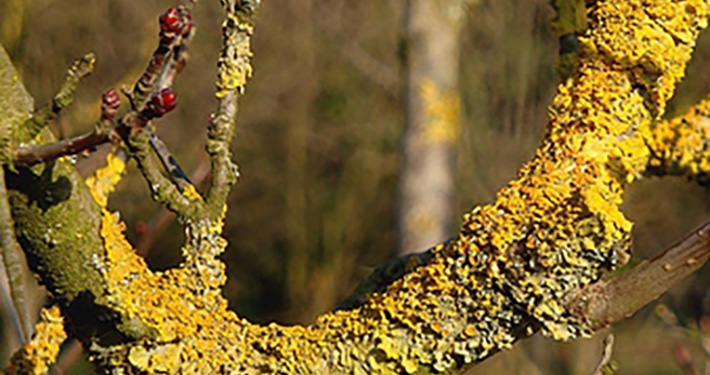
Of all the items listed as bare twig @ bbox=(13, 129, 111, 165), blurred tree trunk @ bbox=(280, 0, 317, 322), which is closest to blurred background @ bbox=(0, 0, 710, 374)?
blurred tree trunk @ bbox=(280, 0, 317, 322)

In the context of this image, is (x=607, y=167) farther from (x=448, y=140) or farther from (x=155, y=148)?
(x=448, y=140)

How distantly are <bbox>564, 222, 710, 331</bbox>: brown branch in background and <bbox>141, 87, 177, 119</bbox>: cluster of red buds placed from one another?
1.76ft

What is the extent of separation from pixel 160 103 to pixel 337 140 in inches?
264

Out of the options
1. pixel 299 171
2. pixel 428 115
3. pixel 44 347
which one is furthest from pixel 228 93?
pixel 299 171

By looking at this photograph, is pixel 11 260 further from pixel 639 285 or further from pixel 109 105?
pixel 639 285

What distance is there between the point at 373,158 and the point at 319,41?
1.03 meters

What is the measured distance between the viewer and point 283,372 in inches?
46.1

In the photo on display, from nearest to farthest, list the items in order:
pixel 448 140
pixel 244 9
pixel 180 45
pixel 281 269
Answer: pixel 180 45 < pixel 244 9 < pixel 448 140 < pixel 281 269

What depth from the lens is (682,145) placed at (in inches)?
40.4

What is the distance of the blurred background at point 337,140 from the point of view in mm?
5207

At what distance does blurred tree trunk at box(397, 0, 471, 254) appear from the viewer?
3.71 metres

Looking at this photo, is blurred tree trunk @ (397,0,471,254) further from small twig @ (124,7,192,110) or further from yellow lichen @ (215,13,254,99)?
small twig @ (124,7,192,110)

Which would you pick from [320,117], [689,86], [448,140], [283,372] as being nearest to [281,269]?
[320,117]

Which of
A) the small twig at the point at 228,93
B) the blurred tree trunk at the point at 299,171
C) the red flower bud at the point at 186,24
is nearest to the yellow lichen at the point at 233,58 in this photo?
the small twig at the point at 228,93
